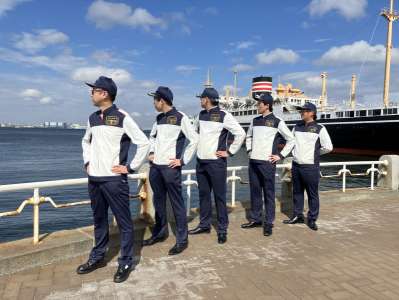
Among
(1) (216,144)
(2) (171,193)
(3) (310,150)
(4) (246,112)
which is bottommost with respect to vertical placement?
(2) (171,193)

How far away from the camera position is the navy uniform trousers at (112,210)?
3.90 meters

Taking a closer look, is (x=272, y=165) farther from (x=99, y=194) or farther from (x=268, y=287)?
(x=99, y=194)

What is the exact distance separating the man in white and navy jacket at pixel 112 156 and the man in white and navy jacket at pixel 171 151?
74 cm

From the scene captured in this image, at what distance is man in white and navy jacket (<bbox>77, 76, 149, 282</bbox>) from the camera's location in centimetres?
385

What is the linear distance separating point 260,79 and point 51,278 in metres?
35.1

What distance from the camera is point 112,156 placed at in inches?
152

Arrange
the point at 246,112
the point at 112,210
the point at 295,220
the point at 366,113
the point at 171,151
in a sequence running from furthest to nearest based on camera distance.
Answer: the point at 246,112 → the point at 366,113 → the point at 295,220 → the point at 171,151 → the point at 112,210

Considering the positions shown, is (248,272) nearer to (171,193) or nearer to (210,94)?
(171,193)

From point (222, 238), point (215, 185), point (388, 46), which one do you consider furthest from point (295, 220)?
point (388, 46)

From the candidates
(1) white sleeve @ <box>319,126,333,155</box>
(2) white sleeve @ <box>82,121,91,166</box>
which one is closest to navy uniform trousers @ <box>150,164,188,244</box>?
(2) white sleeve @ <box>82,121,91,166</box>

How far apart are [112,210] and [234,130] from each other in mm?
2092

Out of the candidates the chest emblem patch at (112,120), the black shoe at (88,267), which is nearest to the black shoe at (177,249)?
the black shoe at (88,267)

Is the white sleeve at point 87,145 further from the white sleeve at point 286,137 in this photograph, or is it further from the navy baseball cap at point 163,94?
the white sleeve at point 286,137

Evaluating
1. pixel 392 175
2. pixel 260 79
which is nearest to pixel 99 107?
pixel 392 175
